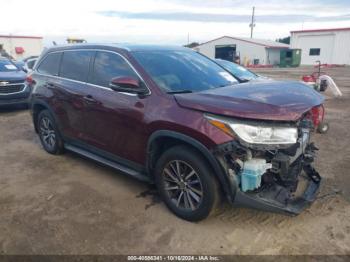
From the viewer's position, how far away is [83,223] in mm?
3488

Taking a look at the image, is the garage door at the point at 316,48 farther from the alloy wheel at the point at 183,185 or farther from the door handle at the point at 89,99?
the alloy wheel at the point at 183,185

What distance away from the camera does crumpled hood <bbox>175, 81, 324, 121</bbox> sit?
289 cm

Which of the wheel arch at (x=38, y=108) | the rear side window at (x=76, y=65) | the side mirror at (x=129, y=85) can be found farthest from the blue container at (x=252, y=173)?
the wheel arch at (x=38, y=108)

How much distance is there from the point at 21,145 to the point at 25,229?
3.44 m

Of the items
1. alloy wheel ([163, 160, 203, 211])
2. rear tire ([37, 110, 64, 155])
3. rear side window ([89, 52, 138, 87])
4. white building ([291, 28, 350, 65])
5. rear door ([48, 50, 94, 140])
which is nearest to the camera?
alloy wheel ([163, 160, 203, 211])

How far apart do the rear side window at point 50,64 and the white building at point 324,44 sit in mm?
45624

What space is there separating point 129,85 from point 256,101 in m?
1.36

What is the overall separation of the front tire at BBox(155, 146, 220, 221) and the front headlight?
1.39 ft

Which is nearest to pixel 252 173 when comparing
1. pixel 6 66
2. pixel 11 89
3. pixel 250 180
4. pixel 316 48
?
pixel 250 180

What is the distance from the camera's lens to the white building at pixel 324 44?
4281 centimetres

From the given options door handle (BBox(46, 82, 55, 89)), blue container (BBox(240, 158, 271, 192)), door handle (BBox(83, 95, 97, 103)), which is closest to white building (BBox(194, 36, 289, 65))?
door handle (BBox(46, 82, 55, 89))

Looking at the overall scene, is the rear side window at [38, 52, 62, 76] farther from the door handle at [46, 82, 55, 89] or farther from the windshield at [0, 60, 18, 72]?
the windshield at [0, 60, 18, 72]

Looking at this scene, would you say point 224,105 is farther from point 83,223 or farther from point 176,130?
point 83,223

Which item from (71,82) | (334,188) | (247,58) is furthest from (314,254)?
(247,58)
